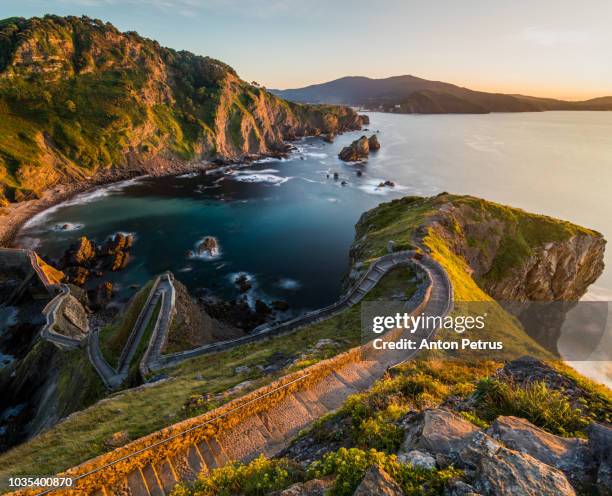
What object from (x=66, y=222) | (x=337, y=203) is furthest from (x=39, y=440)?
(x=337, y=203)

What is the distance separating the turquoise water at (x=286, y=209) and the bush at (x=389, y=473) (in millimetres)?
46203

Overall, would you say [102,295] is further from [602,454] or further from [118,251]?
[602,454]

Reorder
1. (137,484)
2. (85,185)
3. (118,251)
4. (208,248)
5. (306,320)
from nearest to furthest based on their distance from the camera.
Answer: (137,484)
(306,320)
(118,251)
(208,248)
(85,185)

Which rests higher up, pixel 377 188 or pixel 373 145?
pixel 373 145

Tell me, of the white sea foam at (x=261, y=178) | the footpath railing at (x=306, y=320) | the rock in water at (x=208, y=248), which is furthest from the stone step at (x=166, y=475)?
the white sea foam at (x=261, y=178)

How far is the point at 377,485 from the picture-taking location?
6.22m

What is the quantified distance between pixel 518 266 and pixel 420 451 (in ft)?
175

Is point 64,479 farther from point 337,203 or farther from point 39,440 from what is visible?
point 337,203

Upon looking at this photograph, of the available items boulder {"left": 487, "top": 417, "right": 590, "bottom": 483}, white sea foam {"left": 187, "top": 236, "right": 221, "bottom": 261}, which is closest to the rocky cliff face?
white sea foam {"left": 187, "top": 236, "right": 221, "bottom": 261}

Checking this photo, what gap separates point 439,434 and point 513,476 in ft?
6.49

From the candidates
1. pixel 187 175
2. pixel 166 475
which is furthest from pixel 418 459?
pixel 187 175

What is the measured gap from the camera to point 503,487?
582cm

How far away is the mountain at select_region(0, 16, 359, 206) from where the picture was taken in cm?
9856

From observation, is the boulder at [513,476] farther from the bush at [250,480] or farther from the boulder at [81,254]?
the boulder at [81,254]
